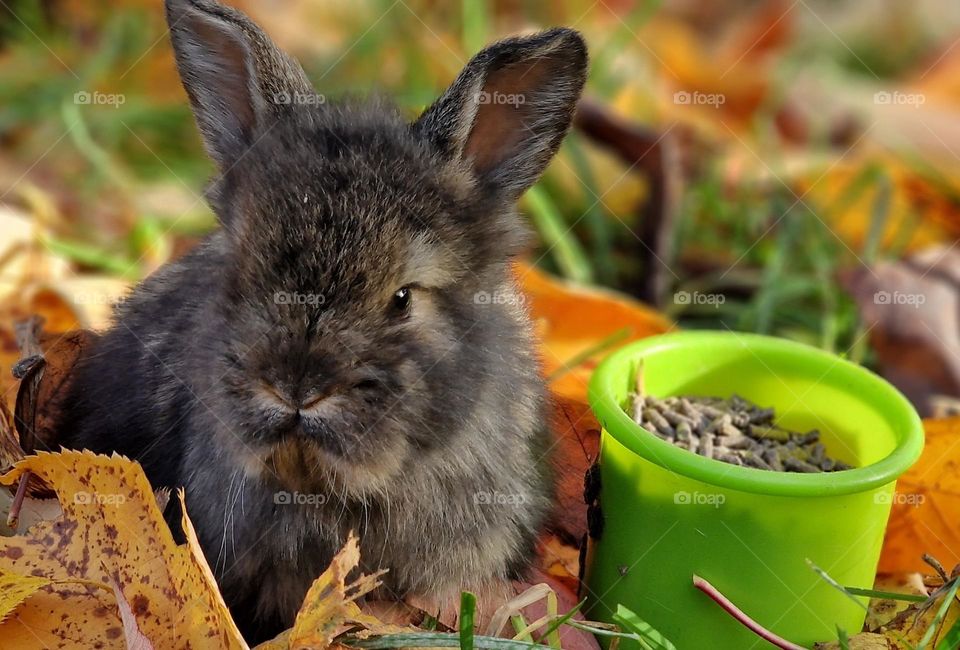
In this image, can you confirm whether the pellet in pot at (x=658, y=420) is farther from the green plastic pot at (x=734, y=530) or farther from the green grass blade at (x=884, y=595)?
the green grass blade at (x=884, y=595)

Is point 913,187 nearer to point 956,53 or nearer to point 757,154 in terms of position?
point 757,154

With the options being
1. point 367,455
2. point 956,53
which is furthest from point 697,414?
point 956,53

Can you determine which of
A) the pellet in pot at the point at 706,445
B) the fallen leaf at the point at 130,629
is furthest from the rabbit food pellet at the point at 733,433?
the fallen leaf at the point at 130,629

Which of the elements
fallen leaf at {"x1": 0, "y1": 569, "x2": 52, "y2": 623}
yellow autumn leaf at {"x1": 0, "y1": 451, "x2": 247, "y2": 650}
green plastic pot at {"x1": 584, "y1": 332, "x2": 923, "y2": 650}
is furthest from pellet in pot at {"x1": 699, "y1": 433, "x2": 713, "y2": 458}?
fallen leaf at {"x1": 0, "y1": 569, "x2": 52, "y2": 623}

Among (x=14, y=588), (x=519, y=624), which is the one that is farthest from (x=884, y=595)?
(x=14, y=588)

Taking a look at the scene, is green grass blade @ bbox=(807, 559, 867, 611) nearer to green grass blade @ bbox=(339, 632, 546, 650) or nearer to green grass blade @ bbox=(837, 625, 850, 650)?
green grass blade @ bbox=(837, 625, 850, 650)

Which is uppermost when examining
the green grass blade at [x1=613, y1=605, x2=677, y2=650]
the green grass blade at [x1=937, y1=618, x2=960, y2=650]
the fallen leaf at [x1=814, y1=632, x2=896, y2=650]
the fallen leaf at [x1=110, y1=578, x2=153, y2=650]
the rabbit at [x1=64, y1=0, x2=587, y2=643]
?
the rabbit at [x1=64, y1=0, x2=587, y2=643]

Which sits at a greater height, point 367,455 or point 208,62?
point 208,62
